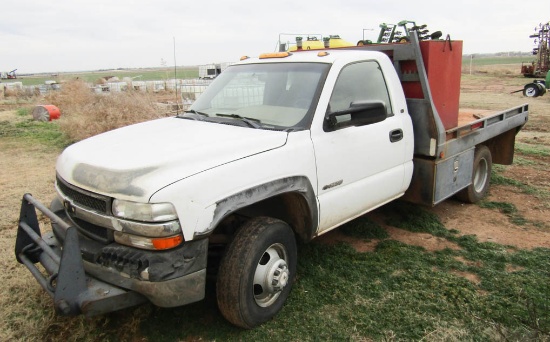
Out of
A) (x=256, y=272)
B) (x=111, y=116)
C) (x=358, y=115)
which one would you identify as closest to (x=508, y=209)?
(x=358, y=115)

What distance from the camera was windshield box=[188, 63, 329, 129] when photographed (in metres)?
3.64

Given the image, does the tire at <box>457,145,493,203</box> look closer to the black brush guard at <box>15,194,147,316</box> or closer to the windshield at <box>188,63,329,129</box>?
the windshield at <box>188,63,329,129</box>

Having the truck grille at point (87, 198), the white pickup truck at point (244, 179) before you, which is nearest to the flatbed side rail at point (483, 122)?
the white pickup truck at point (244, 179)

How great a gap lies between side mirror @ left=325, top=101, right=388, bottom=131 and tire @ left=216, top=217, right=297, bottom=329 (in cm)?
95

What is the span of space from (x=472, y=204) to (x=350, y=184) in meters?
2.95

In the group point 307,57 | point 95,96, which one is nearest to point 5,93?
point 95,96

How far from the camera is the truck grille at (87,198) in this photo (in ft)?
9.26

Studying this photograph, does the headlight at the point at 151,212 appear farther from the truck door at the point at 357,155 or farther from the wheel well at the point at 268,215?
the truck door at the point at 357,155

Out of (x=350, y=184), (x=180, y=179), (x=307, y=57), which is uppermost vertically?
(x=307, y=57)

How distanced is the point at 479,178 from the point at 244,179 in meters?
4.44

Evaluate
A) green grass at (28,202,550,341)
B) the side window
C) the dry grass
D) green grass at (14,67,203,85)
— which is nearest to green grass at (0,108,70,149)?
the dry grass

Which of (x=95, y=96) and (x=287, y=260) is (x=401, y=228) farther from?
(x=95, y=96)

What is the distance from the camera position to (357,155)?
12.8ft

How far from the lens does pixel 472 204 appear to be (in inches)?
238
